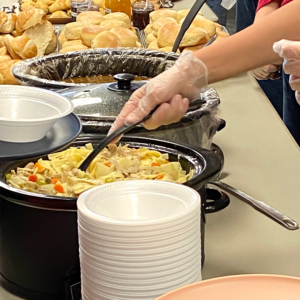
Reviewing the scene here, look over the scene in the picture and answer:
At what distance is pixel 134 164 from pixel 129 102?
16cm

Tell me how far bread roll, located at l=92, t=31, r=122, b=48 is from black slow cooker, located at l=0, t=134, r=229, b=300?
1133 mm

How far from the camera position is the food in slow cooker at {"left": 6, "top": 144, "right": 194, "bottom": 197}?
2.70ft

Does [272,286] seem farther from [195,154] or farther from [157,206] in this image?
[195,154]

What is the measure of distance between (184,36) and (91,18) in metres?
0.49

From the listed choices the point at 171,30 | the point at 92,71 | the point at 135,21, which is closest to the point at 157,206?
the point at 92,71

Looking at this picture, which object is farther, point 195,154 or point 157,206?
point 195,154

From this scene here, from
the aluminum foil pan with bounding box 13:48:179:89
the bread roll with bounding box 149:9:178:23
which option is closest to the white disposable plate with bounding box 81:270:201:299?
the aluminum foil pan with bounding box 13:48:179:89

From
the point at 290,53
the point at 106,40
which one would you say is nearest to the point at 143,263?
the point at 290,53

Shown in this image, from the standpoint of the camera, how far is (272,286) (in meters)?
0.53

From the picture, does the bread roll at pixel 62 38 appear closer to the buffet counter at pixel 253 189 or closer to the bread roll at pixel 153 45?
the bread roll at pixel 153 45

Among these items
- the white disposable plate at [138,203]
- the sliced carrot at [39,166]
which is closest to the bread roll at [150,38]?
the sliced carrot at [39,166]

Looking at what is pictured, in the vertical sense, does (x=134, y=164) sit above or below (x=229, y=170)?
above

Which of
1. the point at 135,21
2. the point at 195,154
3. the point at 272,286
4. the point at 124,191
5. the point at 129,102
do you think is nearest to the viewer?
the point at 272,286

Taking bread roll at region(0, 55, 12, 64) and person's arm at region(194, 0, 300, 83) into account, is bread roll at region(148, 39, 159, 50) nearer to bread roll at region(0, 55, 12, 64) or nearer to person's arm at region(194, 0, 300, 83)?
bread roll at region(0, 55, 12, 64)
